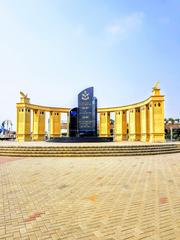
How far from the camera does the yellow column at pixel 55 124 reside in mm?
35344

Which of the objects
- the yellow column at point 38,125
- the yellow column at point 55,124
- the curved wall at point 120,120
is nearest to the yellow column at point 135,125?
the curved wall at point 120,120

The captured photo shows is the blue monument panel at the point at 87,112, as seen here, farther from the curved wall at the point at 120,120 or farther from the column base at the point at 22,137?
the column base at the point at 22,137

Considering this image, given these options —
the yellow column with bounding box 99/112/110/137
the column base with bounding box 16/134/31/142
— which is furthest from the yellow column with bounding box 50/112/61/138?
the yellow column with bounding box 99/112/110/137

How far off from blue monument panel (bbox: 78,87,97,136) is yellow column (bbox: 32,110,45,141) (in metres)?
11.2

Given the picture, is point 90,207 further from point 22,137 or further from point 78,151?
point 22,137

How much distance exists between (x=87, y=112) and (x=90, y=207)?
20.5 m

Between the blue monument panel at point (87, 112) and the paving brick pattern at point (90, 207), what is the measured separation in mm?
17373

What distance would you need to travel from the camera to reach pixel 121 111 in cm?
3462

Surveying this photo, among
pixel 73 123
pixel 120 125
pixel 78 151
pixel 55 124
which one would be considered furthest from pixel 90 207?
pixel 55 124

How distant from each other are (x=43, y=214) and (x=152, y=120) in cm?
2353

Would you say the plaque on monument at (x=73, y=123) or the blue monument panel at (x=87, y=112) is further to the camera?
the plaque on monument at (x=73, y=123)

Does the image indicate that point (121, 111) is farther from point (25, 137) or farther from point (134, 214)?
point (134, 214)

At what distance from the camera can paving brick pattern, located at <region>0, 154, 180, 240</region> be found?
3.42 metres

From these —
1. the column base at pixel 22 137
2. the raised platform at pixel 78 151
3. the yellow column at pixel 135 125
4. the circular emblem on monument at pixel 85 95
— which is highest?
the circular emblem on monument at pixel 85 95
